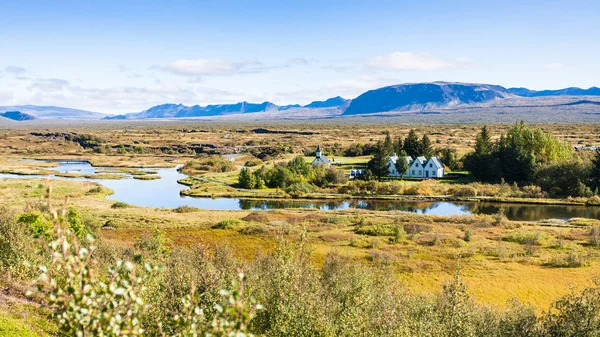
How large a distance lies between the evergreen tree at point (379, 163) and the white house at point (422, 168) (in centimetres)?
357

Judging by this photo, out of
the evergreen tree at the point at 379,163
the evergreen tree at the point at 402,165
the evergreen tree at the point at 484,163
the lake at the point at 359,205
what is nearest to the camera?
the lake at the point at 359,205

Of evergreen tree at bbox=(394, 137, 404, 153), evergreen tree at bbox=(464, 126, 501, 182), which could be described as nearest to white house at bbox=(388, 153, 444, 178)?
evergreen tree at bbox=(464, 126, 501, 182)

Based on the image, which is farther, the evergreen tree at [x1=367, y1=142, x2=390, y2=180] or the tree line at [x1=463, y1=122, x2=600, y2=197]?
the evergreen tree at [x1=367, y1=142, x2=390, y2=180]

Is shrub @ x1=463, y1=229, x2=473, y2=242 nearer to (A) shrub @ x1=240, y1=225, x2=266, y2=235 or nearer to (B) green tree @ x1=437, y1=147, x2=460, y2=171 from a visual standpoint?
(A) shrub @ x1=240, y1=225, x2=266, y2=235

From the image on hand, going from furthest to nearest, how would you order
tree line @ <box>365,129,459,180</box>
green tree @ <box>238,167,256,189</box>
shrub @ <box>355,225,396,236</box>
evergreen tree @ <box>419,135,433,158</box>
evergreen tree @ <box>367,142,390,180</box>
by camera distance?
1. evergreen tree @ <box>419,135,433,158</box>
2. tree line @ <box>365,129,459,180</box>
3. evergreen tree @ <box>367,142,390,180</box>
4. green tree @ <box>238,167,256,189</box>
5. shrub @ <box>355,225,396,236</box>

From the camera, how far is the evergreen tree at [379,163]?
322ft

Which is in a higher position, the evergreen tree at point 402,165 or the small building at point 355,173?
the evergreen tree at point 402,165

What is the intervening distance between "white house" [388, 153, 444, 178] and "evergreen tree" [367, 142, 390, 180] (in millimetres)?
3565

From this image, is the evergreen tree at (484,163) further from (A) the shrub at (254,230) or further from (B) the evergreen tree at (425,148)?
(A) the shrub at (254,230)

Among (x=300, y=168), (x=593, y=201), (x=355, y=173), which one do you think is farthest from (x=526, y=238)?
(x=300, y=168)

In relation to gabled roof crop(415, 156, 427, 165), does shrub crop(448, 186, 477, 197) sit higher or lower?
lower

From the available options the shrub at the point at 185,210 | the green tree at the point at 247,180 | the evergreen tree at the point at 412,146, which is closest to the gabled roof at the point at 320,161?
the green tree at the point at 247,180

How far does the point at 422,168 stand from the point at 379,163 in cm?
1071

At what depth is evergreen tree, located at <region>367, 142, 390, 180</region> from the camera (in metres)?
98.1
